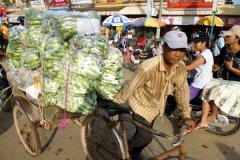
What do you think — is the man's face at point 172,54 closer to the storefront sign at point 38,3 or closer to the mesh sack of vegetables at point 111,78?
the mesh sack of vegetables at point 111,78

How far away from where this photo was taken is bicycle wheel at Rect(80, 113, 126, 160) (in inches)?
113

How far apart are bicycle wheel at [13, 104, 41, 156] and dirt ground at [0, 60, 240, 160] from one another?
0.12 metres

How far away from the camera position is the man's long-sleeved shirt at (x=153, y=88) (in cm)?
232

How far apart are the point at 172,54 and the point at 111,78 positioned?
0.78m

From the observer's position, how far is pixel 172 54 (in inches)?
86.2

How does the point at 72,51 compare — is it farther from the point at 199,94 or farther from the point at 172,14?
the point at 172,14

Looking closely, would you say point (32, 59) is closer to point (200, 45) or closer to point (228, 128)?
point (200, 45)

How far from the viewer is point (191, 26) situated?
53.4 ft

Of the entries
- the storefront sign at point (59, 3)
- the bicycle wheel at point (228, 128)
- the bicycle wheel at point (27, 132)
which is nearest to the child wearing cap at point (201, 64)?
the bicycle wheel at point (228, 128)

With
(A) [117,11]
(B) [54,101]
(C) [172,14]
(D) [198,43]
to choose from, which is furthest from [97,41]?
(A) [117,11]

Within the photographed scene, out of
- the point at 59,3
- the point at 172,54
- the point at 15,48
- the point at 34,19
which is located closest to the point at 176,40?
the point at 172,54

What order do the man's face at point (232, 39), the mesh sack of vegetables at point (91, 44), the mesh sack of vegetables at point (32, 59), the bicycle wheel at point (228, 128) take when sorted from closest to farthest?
the mesh sack of vegetables at point (91, 44), the mesh sack of vegetables at point (32, 59), the man's face at point (232, 39), the bicycle wheel at point (228, 128)

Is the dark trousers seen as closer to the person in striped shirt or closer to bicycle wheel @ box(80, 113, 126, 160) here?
the person in striped shirt

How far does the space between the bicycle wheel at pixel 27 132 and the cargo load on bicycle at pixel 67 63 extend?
16.5 inches
